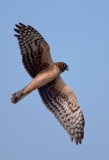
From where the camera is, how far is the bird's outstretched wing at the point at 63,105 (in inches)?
509

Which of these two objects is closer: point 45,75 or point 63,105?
point 45,75

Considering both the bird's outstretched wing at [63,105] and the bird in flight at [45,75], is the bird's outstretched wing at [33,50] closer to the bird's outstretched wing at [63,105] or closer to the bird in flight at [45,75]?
the bird in flight at [45,75]

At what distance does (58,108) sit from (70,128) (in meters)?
0.81

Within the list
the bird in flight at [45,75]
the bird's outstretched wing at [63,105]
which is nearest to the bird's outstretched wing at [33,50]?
the bird in flight at [45,75]

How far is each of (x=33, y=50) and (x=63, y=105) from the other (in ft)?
6.52

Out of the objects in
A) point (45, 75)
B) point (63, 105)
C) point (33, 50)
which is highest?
point (33, 50)

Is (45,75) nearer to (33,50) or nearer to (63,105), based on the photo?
(33,50)

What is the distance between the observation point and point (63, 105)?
43.9 ft

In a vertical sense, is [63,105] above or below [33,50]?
below

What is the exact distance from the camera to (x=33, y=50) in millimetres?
12750

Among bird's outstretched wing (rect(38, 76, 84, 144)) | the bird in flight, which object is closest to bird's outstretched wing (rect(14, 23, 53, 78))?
the bird in flight

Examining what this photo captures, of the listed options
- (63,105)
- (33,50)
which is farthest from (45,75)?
(63,105)

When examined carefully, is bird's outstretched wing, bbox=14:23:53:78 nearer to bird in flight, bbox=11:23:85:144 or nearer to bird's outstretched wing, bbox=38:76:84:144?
bird in flight, bbox=11:23:85:144

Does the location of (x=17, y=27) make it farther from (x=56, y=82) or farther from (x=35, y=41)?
(x=56, y=82)
